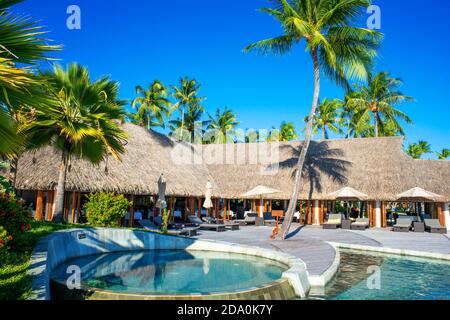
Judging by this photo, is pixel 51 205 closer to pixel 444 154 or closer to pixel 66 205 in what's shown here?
pixel 66 205

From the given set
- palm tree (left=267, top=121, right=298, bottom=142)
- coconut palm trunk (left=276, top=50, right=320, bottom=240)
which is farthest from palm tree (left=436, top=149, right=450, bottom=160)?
coconut palm trunk (left=276, top=50, right=320, bottom=240)

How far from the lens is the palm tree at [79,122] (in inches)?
448

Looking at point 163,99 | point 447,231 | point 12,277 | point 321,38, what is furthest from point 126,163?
point 163,99

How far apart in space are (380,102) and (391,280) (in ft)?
99.4

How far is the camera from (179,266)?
10234mm

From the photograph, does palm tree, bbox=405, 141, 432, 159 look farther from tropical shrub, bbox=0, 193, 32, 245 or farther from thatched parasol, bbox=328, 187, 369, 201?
tropical shrub, bbox=0, 193, 32, 245

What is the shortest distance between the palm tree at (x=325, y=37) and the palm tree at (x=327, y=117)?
2779 cm

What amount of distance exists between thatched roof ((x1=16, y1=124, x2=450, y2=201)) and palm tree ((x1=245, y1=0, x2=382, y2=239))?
8834mm

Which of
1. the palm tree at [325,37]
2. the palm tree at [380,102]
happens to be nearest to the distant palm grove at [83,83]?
the palm tree at [325,37]

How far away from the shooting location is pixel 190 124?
150ft

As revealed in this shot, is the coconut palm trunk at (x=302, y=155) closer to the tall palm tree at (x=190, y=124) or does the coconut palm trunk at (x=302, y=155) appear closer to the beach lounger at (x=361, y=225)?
the beach lounger at (x=361, y=225)

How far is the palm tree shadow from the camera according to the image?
80.7 feet

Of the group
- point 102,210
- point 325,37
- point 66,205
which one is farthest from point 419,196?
point 66,205

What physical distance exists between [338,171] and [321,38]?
12694 mm
